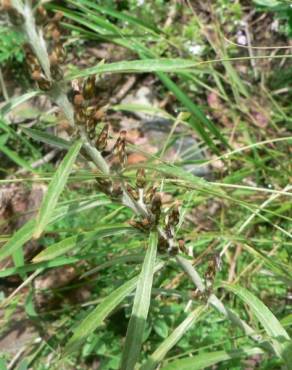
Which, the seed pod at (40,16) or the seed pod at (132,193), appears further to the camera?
the seed pod at (132,193)

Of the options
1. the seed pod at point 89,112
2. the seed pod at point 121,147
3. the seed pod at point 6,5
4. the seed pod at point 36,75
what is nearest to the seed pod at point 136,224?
the seed pod at point 121,147

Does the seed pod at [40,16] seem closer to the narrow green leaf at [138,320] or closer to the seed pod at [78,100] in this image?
the seed pod at [78,100]

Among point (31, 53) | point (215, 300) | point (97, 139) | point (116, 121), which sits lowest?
point (215, 300)

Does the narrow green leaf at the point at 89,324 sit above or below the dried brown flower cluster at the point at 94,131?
below

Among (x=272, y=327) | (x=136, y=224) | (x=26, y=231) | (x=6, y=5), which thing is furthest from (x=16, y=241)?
(x=272, y=327)

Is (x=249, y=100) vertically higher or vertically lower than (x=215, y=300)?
higher

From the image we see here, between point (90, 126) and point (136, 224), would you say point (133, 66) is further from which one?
point (136, 224)

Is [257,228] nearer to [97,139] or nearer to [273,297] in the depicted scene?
[273,297]

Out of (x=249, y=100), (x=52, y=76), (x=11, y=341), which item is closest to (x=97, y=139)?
(x=52, y=76)
